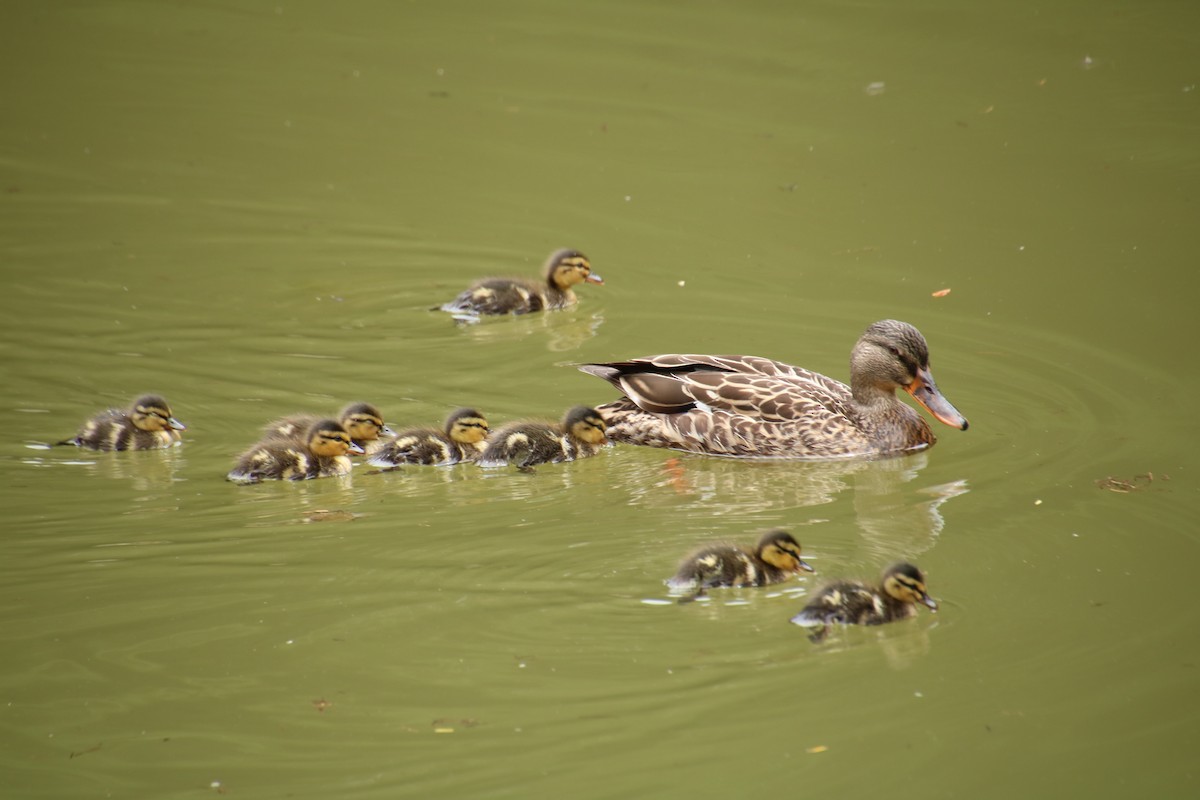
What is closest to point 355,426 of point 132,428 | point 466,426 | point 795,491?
point 466,426

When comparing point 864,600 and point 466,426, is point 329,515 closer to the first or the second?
point 466,426

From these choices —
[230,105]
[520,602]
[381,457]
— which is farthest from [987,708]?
[230,105]

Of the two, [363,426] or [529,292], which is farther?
[529,292]

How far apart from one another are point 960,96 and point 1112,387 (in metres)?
4.03

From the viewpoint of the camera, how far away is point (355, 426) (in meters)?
5.80

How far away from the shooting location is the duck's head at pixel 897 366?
6152 mm

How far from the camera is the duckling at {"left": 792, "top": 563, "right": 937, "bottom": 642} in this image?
436cm

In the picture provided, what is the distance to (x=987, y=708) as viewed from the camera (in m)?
3.99

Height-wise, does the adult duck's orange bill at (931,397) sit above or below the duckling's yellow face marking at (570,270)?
below

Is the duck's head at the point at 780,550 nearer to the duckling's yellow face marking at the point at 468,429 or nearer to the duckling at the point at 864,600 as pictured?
the duckling at the point at 864,600

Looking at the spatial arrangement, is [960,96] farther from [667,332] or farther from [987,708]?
[987,708]

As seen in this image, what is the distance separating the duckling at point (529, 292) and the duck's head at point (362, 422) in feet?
5.97

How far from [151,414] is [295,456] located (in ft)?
2.08

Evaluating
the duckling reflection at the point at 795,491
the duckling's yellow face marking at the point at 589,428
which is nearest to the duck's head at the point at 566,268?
the duckling reflection at the point at 795,491
